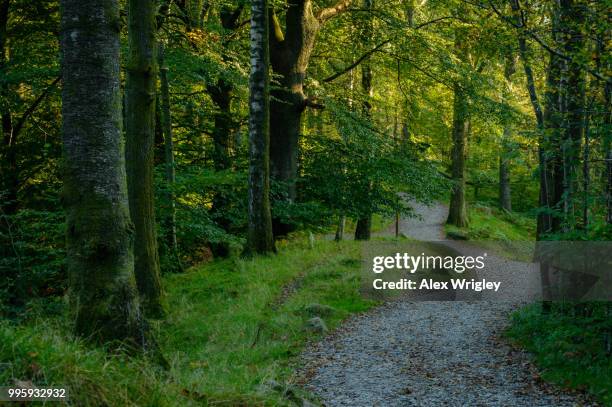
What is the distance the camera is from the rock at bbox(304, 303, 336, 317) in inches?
381

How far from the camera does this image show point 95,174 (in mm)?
4863

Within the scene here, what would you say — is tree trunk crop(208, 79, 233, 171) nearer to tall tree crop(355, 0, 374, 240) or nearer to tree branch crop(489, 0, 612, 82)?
tall tree crop(355, 0, 374, 240)

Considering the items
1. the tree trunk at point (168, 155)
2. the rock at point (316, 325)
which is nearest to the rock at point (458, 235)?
the tree trunk at point (168, 155)

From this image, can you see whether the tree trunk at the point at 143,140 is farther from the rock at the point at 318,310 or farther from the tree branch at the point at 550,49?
the tree branch at the point at 550,49

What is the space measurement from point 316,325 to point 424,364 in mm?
1993

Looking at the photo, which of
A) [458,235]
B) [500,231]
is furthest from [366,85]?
[500,231]

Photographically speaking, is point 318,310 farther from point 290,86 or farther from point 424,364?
point 290,86

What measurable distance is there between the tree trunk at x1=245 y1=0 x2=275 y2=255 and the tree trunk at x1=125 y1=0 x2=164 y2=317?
152 inches

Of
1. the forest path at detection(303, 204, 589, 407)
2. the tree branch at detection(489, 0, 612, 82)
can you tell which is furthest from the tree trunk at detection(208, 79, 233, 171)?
the tree branch at detection(489, 0, 612, 82)

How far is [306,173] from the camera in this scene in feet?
57.3

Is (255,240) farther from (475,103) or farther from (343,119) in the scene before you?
(475,103)

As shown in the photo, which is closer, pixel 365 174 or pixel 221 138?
pixel 221 138

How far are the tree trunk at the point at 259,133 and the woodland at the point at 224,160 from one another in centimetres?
5

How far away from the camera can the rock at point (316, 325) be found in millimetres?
8797
